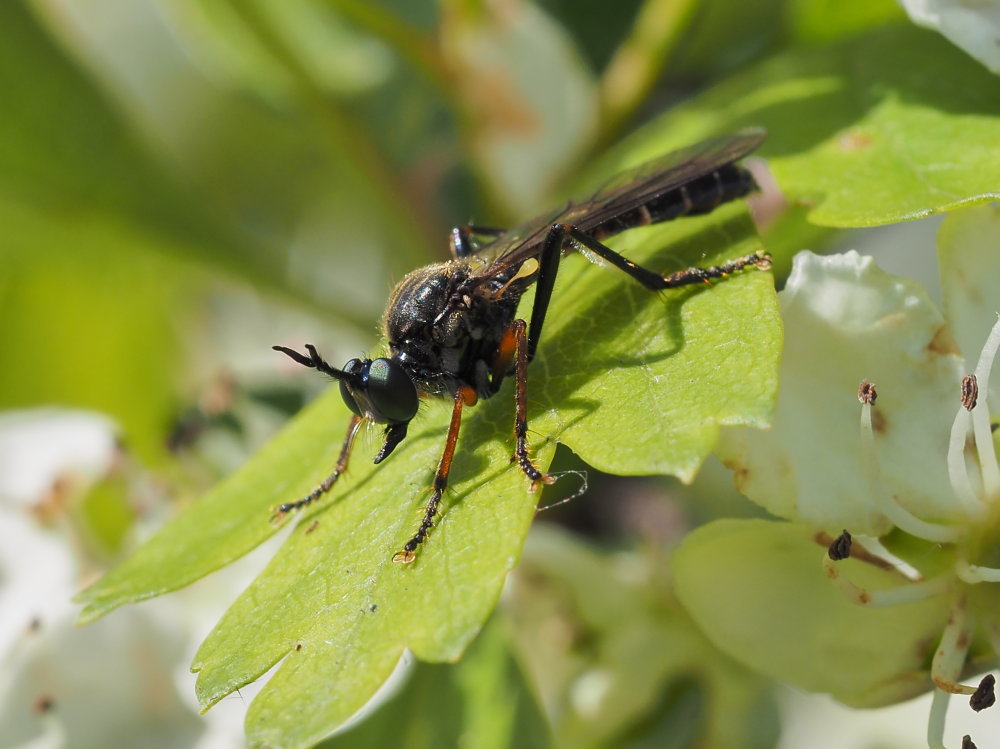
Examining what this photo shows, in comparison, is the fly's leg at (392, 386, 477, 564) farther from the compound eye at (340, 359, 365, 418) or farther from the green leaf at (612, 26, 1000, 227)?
the green leaf at (612, 26, 1000, 227)

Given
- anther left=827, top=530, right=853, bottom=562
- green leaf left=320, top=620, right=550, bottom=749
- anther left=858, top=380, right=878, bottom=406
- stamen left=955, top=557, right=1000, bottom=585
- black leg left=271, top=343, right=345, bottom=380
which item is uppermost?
black leg left=271, top=343, right=345, bottom=380

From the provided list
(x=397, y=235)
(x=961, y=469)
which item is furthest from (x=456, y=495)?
(x=397, y=235)

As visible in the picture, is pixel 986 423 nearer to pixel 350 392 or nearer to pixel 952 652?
pixel 952 652

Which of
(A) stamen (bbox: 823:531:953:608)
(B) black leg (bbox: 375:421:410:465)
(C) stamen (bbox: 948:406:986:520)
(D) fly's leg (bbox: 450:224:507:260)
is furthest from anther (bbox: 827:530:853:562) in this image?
(D) fly's leg (bbox: 450:224:507:260)

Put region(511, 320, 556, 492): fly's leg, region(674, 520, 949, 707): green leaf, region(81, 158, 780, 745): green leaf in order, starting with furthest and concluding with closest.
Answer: region(674, 520, 949, 707): green leaf
region(511, 320, 556, 492): fly's leg
region(81, 158, 780, 745): green leaf

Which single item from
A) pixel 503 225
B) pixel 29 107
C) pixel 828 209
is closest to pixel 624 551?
pixel 503 225

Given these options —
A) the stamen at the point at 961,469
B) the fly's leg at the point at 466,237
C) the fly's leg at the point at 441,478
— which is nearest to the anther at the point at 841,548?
the stamen at the point at 961,469
